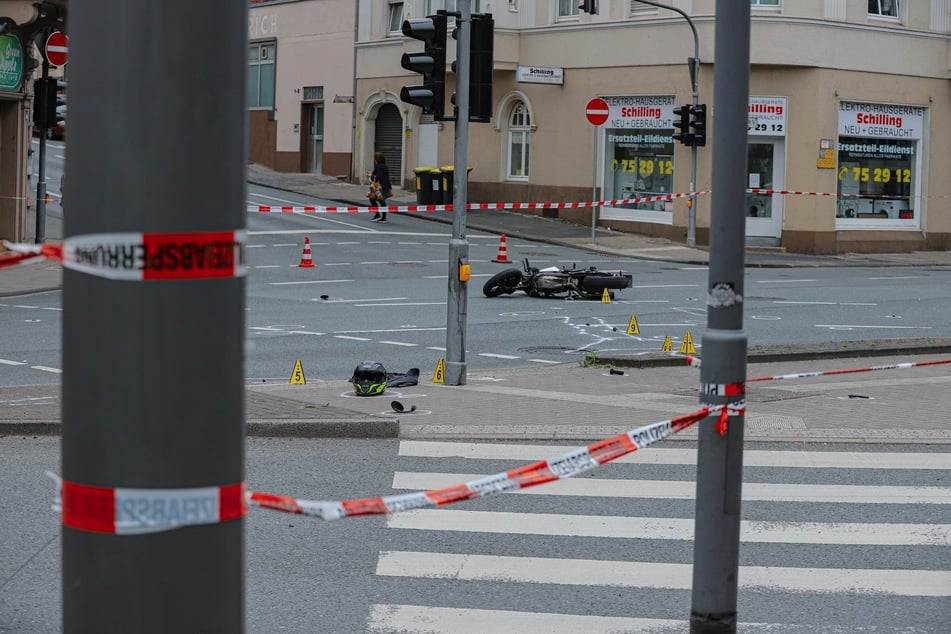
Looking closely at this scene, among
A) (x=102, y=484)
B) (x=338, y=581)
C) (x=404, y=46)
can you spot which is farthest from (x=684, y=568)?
(x=404, y=46)

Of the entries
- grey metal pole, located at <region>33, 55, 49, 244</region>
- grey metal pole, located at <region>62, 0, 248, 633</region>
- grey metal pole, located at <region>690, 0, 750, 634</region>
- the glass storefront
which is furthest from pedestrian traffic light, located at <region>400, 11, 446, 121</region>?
the glass storefront

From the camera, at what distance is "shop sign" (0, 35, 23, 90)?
2775 cm

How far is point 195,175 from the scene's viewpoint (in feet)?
6.58

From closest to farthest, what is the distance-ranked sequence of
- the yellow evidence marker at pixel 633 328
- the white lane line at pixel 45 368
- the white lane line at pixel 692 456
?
the white lane line at pixel 692 456 < the white lane line at pixel 45 368 < the yellow evidence marker at pixel 633 328

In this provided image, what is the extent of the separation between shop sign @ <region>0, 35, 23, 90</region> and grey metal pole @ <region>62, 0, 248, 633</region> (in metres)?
27.5

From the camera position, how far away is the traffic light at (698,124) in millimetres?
34344

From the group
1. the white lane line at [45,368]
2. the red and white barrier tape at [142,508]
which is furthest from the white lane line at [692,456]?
the red and white barrier tape at [142,508]

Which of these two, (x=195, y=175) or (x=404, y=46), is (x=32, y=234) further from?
(x=195, y=175)

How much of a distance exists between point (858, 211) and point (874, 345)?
23304 millimetres

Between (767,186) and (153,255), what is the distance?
120ft

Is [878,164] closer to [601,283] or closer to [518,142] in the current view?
[518,142]

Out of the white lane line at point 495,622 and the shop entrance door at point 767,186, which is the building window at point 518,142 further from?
the white lane line at point 495,622

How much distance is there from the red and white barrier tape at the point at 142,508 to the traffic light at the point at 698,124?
33156mm

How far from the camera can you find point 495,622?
6043mm
